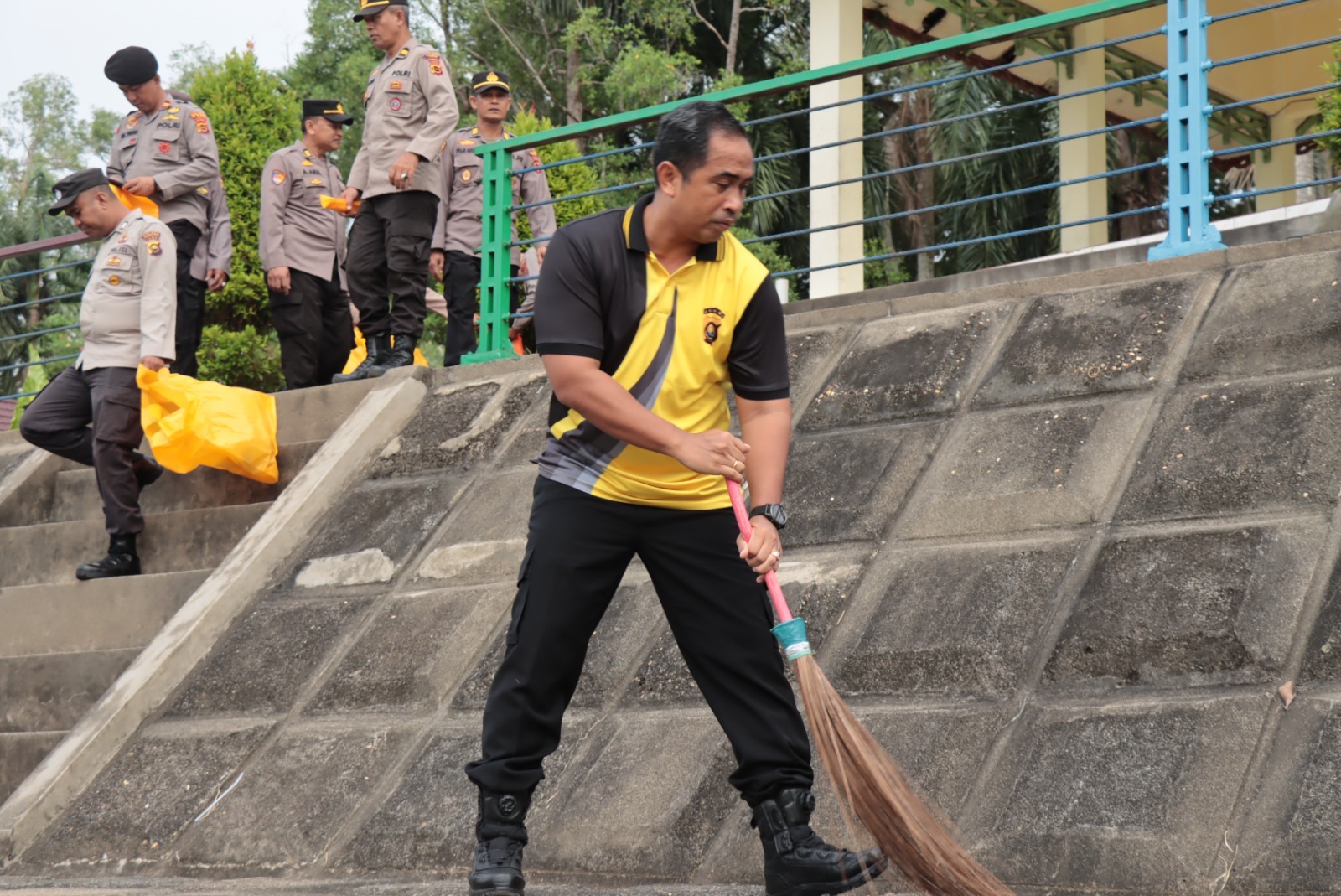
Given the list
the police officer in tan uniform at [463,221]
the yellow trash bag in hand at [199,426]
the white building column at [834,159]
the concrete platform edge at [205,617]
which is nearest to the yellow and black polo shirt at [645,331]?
the concrete platform edge at [205,617]

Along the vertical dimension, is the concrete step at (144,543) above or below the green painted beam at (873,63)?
below

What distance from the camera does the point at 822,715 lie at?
10.6 ft

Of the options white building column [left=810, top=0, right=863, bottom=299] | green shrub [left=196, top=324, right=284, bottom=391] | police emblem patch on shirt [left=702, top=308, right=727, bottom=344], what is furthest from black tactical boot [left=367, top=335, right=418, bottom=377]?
green shrub [left=196, top=324, right=284, bottom=391]

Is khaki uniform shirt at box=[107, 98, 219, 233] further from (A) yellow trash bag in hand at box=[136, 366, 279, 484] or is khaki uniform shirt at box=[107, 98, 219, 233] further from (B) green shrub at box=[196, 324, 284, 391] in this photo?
(B) green shrub at box=[196, 324, 284, 391]

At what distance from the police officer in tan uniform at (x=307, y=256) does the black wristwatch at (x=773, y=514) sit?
5096 mm

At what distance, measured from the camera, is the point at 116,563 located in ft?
21.2

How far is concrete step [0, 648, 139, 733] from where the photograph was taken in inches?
233

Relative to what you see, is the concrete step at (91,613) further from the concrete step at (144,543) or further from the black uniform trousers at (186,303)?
the black uniform trousers at (186,303)

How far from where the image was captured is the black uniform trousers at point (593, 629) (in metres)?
3.38

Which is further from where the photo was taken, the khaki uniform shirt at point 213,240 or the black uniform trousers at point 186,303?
the khaki uniform shirt at point 213,240

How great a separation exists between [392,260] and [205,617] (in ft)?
7.68

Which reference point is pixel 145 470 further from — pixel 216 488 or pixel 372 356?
pixel 372 356

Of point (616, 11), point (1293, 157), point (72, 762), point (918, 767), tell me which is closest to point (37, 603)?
point (72, 762)

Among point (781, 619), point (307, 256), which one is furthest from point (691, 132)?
point (307, 256)
